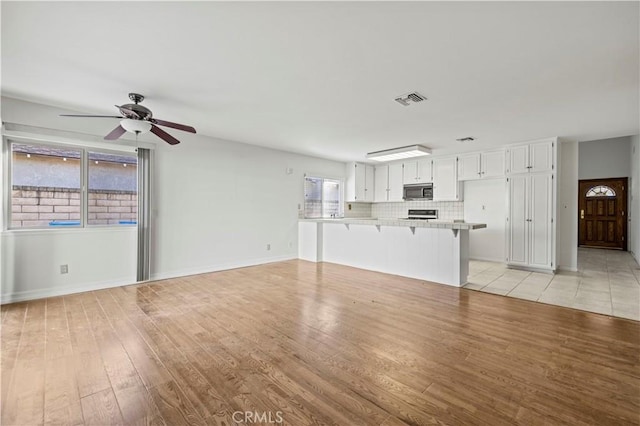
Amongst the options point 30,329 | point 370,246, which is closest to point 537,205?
point 370,246

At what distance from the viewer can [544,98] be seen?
3279 mm

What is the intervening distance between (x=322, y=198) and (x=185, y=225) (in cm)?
355

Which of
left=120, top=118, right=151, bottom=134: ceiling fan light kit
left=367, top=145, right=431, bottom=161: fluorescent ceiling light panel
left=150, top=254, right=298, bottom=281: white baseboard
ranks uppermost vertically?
left=367, top=145, right=431, bottom=161: fluorescent ceiling light panel

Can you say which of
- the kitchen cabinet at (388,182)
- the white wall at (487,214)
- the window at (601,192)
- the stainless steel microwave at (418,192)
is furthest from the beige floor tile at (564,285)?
the window at (601,192)

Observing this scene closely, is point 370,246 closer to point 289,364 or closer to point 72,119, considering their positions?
point 289,364

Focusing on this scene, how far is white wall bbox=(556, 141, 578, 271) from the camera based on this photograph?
17.4ft

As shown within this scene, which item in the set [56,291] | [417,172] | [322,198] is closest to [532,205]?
[417,172]

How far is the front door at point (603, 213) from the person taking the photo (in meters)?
7.79

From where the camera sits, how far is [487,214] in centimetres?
627

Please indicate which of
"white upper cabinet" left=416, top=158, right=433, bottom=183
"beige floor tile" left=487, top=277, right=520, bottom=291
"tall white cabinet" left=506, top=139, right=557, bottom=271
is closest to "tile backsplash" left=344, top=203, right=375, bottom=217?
"white upper cabinet" left=416, top=158, right=433, bottom=183

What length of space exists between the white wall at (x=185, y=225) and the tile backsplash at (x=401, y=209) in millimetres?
1674

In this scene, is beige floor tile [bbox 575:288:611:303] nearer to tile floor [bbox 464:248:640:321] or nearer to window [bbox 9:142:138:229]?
tile floor [bbox 464:248:640:321]

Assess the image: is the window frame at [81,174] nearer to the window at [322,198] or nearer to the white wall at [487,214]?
the window at [322,198]

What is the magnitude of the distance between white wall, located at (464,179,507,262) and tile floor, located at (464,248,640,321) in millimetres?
378
